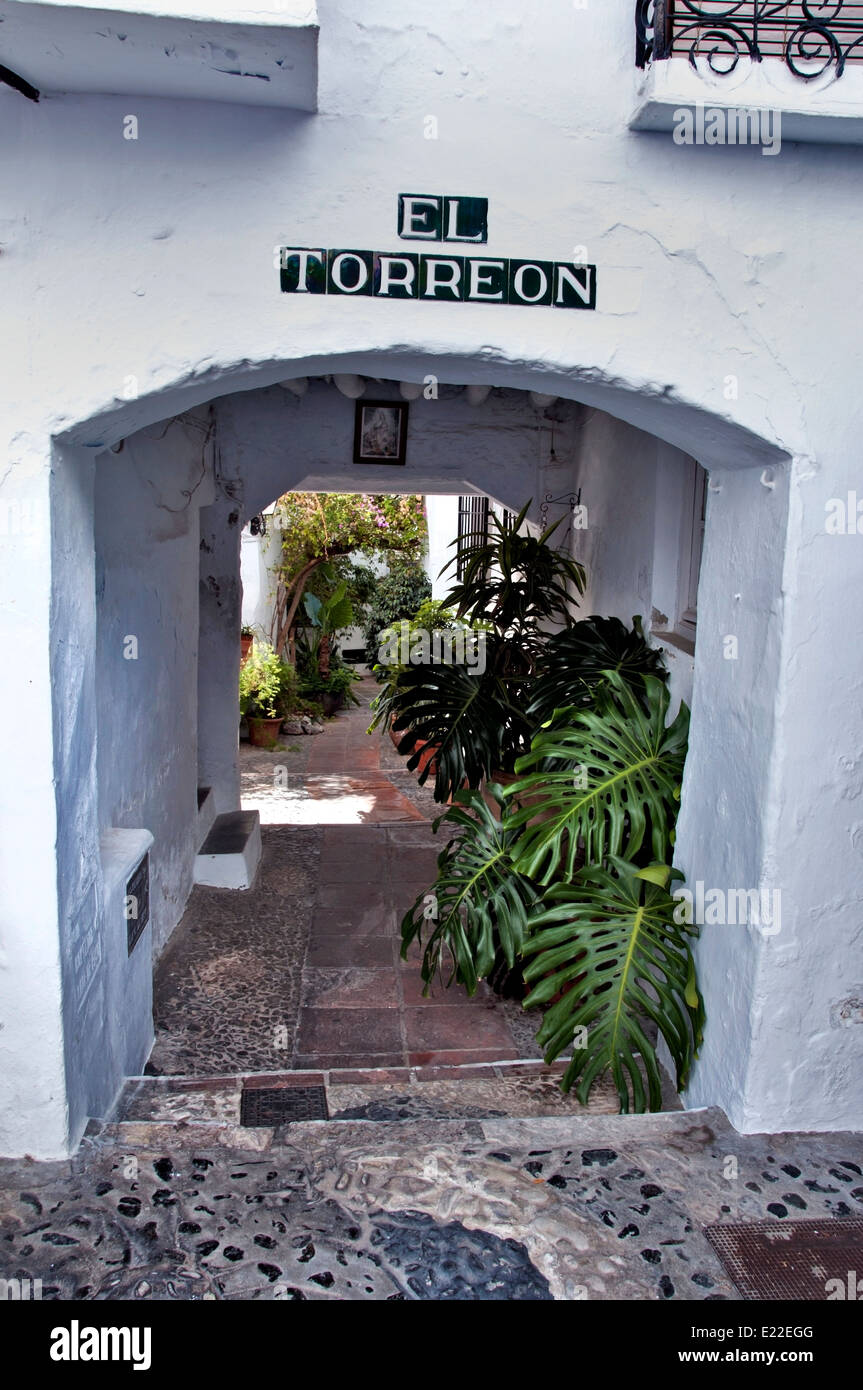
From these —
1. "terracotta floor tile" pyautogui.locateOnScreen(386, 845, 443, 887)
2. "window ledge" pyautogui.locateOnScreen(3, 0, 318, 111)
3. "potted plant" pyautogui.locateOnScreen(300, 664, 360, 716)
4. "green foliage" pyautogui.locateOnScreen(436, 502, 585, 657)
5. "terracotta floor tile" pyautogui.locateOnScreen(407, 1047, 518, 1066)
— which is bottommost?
"terracotta floor tile" pyautogui.locateOnScreen(407, 1047, 518, 1066)

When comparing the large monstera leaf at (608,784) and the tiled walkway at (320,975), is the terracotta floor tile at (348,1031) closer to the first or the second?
the tiled walkway at (320,975)

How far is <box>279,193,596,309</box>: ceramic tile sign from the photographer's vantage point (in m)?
2.80

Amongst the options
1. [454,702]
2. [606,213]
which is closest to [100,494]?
[454,702]

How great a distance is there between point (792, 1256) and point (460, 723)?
286 cm

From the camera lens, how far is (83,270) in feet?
8.95

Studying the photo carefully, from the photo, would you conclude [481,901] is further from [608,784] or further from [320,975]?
[320,975]

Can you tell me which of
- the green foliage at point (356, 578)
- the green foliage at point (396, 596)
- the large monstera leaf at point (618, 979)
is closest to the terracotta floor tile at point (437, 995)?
the large monstera leaf at point (618, 979)

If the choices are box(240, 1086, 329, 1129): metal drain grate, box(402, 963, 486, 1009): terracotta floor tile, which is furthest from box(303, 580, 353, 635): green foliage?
box(240, 1086, 329, 1129): metal drain grate

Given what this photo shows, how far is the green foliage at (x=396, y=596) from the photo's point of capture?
1519cm

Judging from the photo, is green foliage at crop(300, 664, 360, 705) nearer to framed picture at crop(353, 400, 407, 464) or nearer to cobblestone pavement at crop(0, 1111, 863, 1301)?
framed picture at crop(353, 400, 407, 464)

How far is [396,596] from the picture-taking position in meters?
15.2

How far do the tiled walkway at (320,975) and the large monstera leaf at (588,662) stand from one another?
152cm

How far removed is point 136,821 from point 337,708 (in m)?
8.62

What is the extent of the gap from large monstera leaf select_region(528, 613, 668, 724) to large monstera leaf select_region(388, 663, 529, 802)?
21cm
